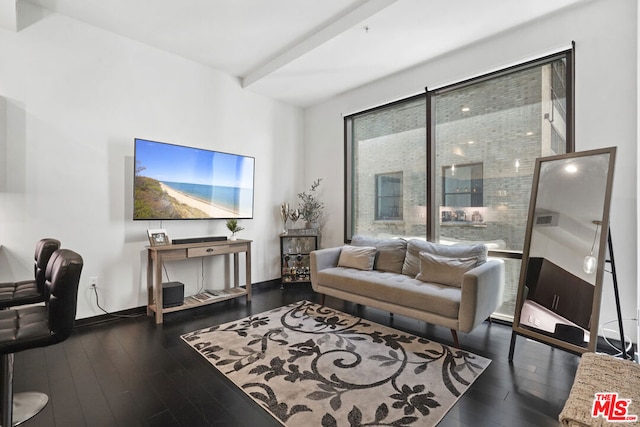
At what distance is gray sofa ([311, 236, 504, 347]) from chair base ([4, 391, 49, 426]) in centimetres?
243

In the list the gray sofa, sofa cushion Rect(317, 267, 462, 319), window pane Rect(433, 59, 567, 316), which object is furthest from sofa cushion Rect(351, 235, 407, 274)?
window pane Rect(433, 59, 567, 316)

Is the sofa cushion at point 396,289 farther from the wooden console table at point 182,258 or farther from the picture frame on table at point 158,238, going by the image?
the picture frame on table at point 158,238

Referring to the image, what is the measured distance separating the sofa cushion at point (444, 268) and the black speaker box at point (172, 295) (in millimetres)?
2582

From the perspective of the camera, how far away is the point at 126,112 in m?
3.31

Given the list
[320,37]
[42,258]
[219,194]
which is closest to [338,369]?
[42,258]

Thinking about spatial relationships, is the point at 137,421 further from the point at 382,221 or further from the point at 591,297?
the point at 382,221

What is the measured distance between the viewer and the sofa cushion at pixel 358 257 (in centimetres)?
354

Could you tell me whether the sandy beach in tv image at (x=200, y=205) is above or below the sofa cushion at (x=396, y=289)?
above

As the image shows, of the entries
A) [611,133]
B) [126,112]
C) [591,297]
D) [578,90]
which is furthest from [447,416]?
[126,112]

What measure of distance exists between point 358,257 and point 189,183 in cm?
223

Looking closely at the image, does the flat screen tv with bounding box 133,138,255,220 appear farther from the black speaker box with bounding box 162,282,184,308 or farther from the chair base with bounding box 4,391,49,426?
the chair base with bounding box 4,391,49,426

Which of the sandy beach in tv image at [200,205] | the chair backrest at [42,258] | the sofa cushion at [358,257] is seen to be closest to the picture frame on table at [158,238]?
the sandy beach in tv image at [200,205]

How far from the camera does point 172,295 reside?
3283 millimetres

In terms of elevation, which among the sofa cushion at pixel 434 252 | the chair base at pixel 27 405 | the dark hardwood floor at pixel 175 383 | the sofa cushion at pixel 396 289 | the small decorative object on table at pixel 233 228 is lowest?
the dark hardwood floor at pixel 175 383
